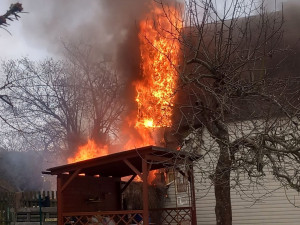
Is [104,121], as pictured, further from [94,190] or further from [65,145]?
[94,190]

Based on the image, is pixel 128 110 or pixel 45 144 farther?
pixel 45 144

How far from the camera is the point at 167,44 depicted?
1442 centimetres

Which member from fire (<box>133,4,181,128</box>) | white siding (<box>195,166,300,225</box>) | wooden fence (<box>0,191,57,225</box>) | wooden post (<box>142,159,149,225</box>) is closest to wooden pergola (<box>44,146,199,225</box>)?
wooden post (<box>142,159,149,225</box>)

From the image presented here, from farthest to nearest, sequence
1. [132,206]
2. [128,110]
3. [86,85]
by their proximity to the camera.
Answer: [86,85], [128,110], [132,206]

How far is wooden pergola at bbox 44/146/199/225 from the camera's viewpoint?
1147 centimetres

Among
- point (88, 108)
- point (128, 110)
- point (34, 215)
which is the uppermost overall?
point (88, 108)

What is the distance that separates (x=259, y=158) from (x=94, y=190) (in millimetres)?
7860

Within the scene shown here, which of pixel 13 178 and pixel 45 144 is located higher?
pixel 45 144

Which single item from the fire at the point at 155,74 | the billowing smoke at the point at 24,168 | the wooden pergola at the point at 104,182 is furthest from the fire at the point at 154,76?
the billowing smoke at the point at 24,168

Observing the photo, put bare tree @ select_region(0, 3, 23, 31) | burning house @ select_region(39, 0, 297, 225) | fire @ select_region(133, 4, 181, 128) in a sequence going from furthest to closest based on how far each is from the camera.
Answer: fire @ select_region(133, 4, 181, 128) → burning house @ select_region(39, 0, 297, 225) → bare tree @ select_region(0, 3, 23, 31)

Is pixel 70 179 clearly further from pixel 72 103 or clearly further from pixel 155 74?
pixel 72 103

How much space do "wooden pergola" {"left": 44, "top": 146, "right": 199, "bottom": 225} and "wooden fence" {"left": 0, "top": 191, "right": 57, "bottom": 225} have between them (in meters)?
1.87

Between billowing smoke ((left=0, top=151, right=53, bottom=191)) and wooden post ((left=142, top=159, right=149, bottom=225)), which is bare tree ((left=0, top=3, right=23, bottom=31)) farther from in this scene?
billowing smoke ((left=0, top=151, right=53, bottom=191))

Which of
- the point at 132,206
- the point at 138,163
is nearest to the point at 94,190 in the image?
the point at 138,163
